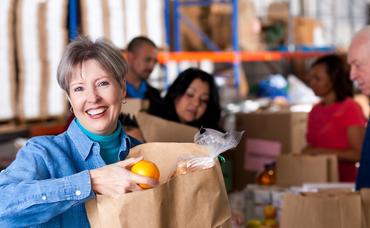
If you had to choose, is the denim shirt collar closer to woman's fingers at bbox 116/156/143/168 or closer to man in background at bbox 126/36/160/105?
woman's fingers at bbox 116/156/143/168

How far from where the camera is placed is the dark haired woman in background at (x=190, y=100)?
383 centimetres

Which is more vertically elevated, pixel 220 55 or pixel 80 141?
pixel 80 141

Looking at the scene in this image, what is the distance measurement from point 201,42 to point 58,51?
3835mm

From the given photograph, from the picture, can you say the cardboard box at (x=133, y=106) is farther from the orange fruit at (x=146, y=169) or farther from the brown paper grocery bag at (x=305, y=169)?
the orange fruit at (x=146, y=169)

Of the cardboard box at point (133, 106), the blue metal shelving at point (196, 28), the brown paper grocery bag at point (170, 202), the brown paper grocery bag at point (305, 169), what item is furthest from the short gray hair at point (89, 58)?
the blue metal shelving at point (196, 28)

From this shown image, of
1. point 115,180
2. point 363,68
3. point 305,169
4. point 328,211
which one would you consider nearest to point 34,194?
point 115,180

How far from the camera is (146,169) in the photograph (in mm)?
1978

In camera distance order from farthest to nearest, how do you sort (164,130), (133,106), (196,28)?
(196,28), (133,106), (164,130)

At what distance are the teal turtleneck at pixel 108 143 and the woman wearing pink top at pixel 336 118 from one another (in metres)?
2.61

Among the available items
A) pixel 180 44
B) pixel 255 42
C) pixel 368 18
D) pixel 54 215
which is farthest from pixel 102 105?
pixel 368 18

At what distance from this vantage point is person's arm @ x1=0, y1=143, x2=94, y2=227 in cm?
191

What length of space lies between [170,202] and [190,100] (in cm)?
187

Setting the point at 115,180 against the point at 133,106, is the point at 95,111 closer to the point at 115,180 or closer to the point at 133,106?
the point at 115,180

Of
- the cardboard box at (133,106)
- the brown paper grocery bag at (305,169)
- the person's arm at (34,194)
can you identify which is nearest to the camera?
the person's arm at (34,194)
